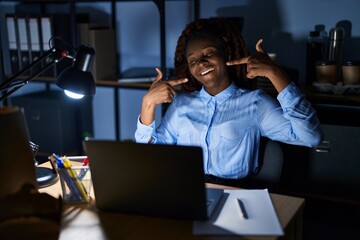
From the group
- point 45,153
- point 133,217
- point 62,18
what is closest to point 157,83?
point 133,217

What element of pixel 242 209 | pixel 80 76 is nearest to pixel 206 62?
pixel 80 76

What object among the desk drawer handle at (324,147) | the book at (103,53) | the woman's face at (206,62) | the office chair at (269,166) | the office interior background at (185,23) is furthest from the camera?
the book at (103,53)

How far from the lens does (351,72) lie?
2.18 metres

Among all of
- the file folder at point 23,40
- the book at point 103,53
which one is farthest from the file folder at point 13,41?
the book at point 103,53

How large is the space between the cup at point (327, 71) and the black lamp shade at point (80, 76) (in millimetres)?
1227

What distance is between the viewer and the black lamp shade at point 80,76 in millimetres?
1387

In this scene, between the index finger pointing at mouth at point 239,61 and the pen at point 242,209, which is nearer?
the pen at point 242,209

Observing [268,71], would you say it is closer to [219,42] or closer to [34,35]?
[219,42]

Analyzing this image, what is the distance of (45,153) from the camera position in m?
3.03

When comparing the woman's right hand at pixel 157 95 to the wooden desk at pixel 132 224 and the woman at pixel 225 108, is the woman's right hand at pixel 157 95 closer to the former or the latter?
the woman at pixel 225 108

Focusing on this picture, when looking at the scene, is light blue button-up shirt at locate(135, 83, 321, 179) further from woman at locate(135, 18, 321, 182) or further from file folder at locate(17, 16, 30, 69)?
file folder at locate(17, 16, 30, 69)

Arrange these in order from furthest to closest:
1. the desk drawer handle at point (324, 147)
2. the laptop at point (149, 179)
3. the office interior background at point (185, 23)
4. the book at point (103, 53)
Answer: the book at point (103, 53) < the office interior background at point (185, 23) < the desk drawer handle at point (324, 147) < the laptop at point (149, 179)

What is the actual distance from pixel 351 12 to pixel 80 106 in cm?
170

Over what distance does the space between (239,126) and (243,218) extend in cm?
62
